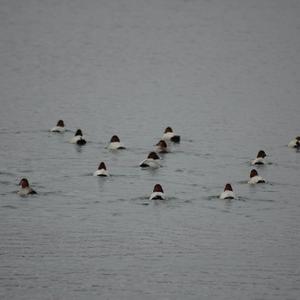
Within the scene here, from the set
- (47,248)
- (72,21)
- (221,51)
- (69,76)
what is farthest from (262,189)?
(72,21)

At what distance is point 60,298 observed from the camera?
74.9ft

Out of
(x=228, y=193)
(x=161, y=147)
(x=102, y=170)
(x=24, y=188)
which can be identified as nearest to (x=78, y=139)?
(x=161, y=147)

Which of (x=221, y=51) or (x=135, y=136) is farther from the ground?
(x=221, y=51)

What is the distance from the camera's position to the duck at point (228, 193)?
31.7 meters

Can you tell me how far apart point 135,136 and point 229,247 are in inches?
707

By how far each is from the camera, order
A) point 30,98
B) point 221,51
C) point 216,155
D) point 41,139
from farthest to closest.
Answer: point 221,51 → point 30,98 → point 41,139 → point 216,155

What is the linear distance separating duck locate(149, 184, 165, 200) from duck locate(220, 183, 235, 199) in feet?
6.57

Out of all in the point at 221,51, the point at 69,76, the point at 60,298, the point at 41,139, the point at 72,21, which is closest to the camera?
the point at 60,298

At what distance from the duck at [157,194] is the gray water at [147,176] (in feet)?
1.03

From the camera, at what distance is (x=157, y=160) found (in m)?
37.0

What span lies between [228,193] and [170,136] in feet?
35.1

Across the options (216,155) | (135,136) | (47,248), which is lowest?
(47,248)

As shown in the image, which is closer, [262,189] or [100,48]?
[262,189]

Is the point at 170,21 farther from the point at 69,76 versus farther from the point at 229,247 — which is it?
the point at 229,247
